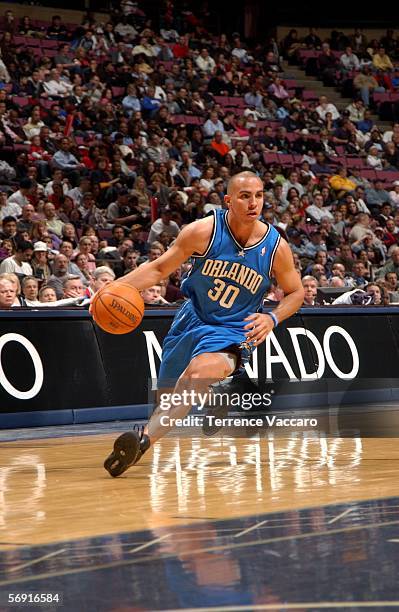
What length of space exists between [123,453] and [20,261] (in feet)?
26.3

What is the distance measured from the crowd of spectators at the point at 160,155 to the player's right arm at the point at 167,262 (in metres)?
5.57

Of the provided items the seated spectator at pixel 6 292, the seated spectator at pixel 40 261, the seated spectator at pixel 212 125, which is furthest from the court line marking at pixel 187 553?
the seated spectator at pixel 212 125

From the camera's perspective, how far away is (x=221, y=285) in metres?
7.68

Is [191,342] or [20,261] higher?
[20,261]

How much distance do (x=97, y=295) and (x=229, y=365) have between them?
1034 mm

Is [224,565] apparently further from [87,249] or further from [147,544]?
[87,249]

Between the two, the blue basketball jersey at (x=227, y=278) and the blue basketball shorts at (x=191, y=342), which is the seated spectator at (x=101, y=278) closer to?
the blue basketball shorts at (x=191, y=342)

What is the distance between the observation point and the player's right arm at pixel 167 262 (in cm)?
741

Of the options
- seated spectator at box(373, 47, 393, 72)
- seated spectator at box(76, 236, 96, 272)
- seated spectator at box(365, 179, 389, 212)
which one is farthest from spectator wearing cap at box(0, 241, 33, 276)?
seated spectator at box(373, 47, 393, 72)

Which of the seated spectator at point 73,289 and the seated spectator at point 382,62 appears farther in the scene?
the seated spectator at point 382,62

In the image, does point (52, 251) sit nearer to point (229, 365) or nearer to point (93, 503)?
point (229, 365)

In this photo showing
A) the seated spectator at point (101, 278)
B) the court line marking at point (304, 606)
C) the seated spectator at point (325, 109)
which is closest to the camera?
the court line marking at point (304, 606)

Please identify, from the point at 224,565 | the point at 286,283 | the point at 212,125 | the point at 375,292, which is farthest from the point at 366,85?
the point at 224,565

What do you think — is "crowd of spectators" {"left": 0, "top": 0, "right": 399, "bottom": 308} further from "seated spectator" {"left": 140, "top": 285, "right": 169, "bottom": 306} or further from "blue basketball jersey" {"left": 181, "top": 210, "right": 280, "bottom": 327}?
"blue basketball jersey" {"left": 181, "top": 210, "right": 280, "bottom": 327}
